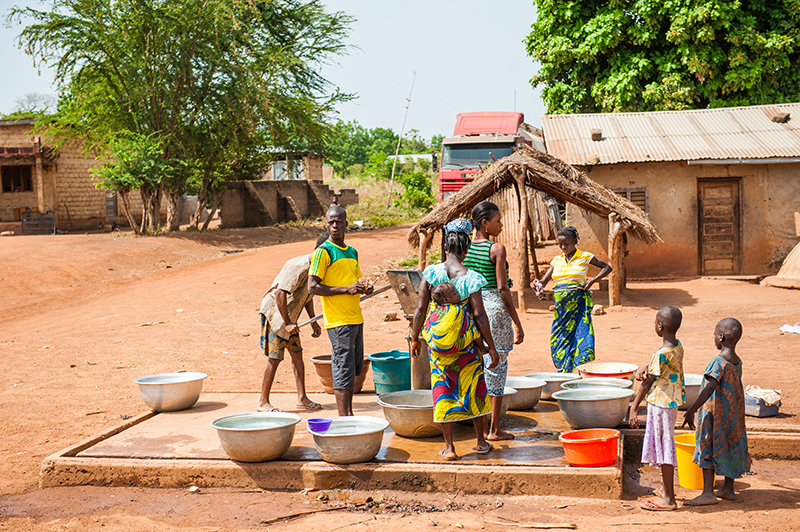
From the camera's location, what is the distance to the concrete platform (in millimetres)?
4434

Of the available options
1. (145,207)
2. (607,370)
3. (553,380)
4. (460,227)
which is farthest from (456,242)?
(145,207)

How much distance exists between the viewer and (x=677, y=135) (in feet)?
52.2

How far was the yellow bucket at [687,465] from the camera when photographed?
462 centimetres

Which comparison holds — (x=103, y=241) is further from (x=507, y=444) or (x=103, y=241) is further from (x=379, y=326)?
(x=507, y=444)

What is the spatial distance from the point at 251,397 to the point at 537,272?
8527 mm

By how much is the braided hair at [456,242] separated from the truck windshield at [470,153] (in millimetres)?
13606

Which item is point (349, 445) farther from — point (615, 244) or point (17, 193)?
point (17, 193)

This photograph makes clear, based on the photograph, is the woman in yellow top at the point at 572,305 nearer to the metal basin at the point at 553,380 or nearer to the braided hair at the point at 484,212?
the metal basin at the point at 553,380

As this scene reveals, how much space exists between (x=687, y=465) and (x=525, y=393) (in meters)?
1.53

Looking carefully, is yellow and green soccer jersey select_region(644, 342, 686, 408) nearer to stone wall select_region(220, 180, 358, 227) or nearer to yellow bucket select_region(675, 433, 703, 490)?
yellow bucket select_region(675, 433, 703, 490)

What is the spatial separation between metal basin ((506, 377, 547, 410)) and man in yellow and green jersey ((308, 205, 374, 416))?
4.81ft

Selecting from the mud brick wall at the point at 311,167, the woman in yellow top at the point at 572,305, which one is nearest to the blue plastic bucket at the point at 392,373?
the woman in yellow top at the point at 572,305

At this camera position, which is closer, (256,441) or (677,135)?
(256,441)

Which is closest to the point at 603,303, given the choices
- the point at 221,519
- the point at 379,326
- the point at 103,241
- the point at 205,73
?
the point at 379,326
